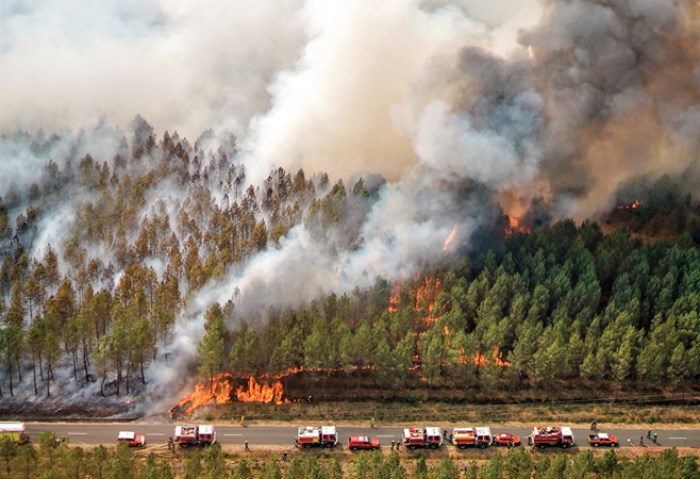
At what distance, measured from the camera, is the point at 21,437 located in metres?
78.6

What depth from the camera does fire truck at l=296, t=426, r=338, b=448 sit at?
261ft

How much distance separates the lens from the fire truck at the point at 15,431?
7762cm

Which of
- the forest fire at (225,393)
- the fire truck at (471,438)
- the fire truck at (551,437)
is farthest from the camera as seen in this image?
the forest fire at (225,393)

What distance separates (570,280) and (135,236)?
203 ft

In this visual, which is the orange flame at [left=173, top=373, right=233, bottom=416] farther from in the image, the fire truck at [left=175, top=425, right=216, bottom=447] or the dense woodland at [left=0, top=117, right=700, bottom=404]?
the fire truck at [left=175, top=425, right=216, bottom=447]

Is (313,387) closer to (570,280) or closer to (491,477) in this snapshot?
(491,477)

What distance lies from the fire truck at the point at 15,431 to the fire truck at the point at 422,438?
38.5 m

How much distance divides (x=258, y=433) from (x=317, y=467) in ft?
48.3

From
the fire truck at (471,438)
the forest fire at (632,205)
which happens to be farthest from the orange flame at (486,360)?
the forest fire at (632,205)

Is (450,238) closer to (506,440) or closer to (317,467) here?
(506,440)

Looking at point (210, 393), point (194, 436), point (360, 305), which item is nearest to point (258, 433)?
point (194, 436)

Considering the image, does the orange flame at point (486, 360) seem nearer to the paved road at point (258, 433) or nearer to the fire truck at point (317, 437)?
the paved road at point (258, 433)

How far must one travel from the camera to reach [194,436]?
79125mm

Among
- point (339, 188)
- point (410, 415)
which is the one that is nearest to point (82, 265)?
point (339, 188)
